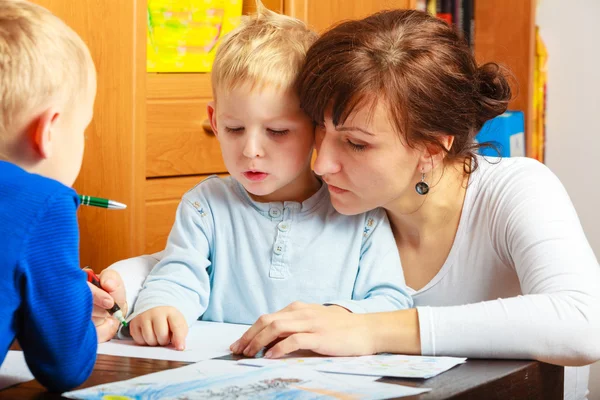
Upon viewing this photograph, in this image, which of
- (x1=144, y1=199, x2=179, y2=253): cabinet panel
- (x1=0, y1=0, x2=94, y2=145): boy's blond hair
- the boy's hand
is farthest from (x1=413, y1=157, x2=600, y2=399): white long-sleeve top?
Answer: (x1=144, y1=199, x2=179, y2=253): cabinet panel

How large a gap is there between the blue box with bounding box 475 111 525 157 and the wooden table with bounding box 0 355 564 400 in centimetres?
106

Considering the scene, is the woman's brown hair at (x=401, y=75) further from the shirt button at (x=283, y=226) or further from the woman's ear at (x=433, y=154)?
the shirt button at (x=283, y=226)

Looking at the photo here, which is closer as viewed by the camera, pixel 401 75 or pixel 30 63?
pixel 30 63

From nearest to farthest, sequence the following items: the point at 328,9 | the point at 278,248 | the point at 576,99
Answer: the point at 278,248 < the point at 328,9 < the point at 576,99

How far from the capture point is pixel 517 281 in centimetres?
138

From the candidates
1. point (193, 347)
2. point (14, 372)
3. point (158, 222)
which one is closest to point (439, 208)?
point (193, 347)

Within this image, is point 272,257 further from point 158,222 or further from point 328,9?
point 328,9

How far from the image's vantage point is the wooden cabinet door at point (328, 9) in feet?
7.97

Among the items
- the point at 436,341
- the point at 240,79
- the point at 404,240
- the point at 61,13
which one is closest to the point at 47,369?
the point at 436,341

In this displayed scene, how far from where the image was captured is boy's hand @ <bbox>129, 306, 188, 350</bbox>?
111 centimetres

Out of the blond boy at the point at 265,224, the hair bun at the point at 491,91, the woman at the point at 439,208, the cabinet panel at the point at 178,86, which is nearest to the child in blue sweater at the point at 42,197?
the woman at the point at 439,208

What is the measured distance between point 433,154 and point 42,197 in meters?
0.71

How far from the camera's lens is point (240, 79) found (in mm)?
1299

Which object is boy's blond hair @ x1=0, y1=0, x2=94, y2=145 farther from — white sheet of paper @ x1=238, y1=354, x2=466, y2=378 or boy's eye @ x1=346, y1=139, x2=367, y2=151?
boy's eye @ x1=346, y1=139, x2=367, y2=151
